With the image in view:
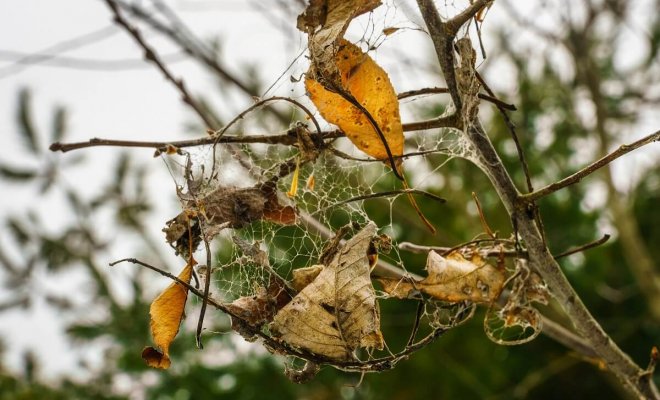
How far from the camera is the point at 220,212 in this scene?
2.91ft

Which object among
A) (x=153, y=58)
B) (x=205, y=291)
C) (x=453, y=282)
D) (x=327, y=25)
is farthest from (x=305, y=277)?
(x=153, y=58)

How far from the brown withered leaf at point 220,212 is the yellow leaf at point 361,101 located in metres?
0.19

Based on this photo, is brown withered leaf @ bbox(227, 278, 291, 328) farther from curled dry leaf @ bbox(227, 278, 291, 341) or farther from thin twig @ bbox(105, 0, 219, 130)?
thin twig @ bbox(105, 0, 219, 130)

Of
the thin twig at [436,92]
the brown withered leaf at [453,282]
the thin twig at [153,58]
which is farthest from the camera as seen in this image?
the thin twig at [153,58]

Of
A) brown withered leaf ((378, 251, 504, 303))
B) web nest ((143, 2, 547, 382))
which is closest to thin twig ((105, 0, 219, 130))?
web nest ((143, 2, 547, 382))

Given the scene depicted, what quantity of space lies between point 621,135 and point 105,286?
11.9 feet

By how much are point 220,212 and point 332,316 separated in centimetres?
26

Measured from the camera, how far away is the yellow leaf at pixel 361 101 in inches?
31.0

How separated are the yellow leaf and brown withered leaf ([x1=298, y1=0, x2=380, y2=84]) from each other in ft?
0.13

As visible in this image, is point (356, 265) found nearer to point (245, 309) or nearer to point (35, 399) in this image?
point (245, 309)

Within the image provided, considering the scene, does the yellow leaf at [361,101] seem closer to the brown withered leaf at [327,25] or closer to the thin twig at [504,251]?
the brown withered leaf at [327,25]

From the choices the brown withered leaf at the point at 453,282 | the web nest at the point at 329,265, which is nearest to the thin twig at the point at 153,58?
the web nest at the point at 329,265

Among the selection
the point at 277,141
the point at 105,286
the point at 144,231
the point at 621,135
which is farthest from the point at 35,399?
the point at 621,135

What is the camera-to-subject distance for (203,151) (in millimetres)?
976
